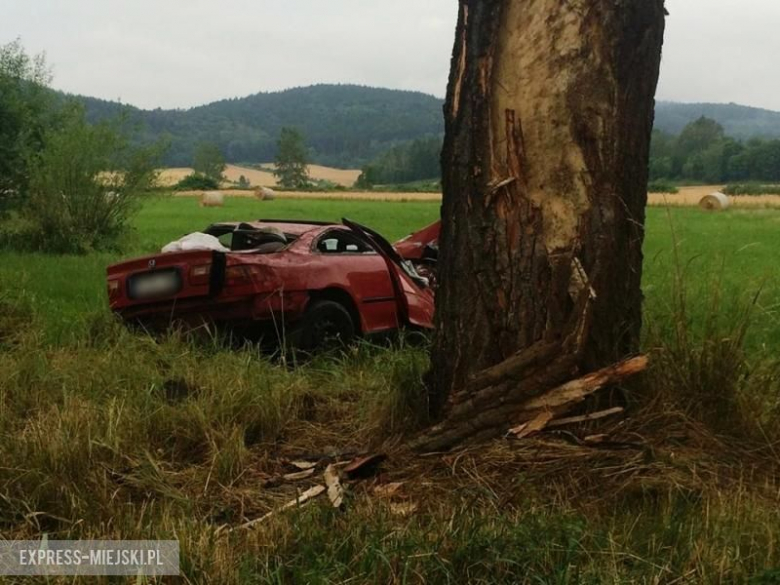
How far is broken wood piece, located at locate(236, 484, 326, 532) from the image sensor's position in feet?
10.3

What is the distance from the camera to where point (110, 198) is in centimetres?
1992

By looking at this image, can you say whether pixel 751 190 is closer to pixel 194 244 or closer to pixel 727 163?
pixel 727 163

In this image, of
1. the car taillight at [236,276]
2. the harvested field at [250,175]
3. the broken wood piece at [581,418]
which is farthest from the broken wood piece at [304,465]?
the harvested field at [250,175]

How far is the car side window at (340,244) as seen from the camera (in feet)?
25.0

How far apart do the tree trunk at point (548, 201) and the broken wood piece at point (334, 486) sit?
0.41 meters

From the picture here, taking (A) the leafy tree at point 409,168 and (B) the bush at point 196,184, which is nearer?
(B) the bush at point 196,184

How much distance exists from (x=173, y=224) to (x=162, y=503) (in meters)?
28.1

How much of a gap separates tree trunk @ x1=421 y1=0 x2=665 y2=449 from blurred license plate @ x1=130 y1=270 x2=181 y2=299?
132 inches

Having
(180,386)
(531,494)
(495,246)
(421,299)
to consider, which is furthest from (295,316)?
(531,494)

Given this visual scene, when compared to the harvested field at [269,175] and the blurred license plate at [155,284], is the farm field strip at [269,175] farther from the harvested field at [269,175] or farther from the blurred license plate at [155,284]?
the blurred license plate at [155,284]

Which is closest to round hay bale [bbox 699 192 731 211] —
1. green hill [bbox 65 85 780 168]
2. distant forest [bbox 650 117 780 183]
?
distant forest [bbox 650 117 780 183]

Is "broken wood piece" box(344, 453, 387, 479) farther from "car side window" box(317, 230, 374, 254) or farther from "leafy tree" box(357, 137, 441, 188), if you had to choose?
"leafy tree" box(357, 137, 441, 188)

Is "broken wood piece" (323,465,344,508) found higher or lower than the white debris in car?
lower

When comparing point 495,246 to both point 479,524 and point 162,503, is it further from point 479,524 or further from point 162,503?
point 162,503
